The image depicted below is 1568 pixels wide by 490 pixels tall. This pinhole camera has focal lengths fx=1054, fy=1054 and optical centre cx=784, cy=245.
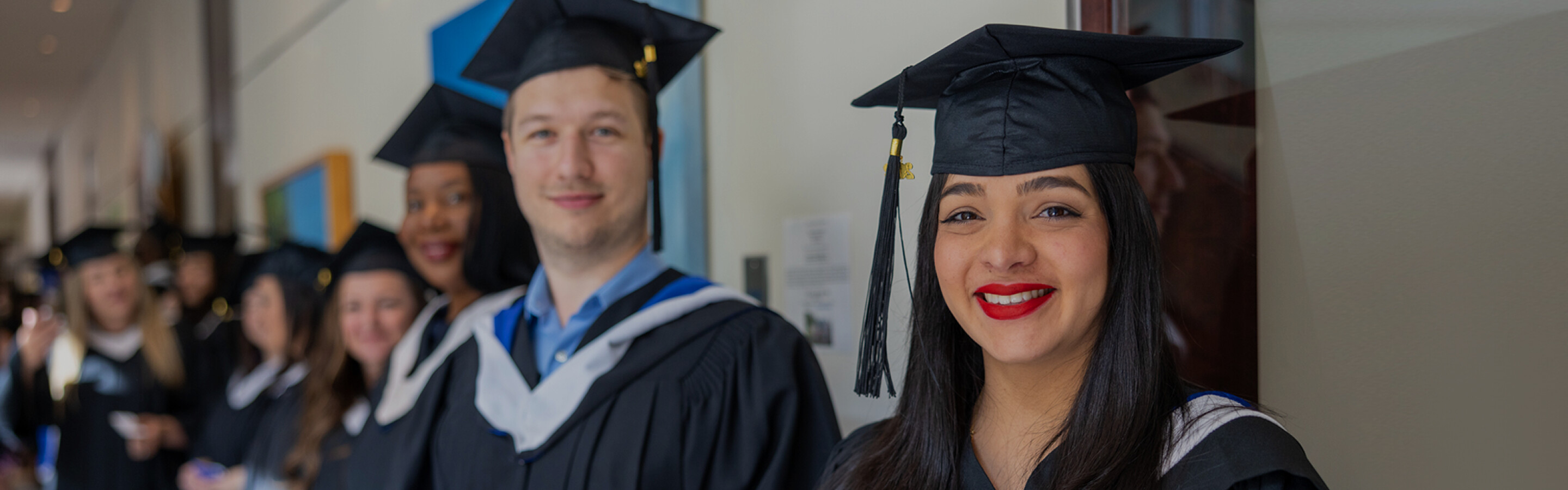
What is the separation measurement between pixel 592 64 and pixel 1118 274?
1272mm

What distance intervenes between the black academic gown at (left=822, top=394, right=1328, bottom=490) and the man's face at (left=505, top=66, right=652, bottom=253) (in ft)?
4.35

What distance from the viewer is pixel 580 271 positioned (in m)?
2.27

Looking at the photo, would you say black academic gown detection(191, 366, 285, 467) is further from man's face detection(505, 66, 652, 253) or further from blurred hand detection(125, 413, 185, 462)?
man's face detection(505, 66, 652, 253)

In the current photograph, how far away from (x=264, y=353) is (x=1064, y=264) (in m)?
4.50

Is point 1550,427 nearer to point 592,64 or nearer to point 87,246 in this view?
point 592,64

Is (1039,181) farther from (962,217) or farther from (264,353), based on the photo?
(264,353)

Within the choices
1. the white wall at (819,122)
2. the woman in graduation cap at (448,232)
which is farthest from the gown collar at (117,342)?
the white wall at (819,122)

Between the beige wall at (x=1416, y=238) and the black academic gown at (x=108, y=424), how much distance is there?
525 centimetres

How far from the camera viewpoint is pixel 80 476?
210 inches

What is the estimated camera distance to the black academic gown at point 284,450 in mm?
3250

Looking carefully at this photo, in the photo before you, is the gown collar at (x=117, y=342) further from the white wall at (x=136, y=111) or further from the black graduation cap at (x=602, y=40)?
the black graduation cap at (x=602, y=40)

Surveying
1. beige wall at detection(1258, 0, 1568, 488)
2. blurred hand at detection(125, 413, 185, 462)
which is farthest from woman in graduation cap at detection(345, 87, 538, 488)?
blurred hand at detection(125, 413, 185, 462)

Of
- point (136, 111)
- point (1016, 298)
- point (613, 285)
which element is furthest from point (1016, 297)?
point (136, 111)

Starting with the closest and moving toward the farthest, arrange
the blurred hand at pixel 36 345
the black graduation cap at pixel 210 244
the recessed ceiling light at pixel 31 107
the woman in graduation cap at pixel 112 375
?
the woman in graduation cap at pixel 112 375 → the black graduation cap at pixel 210 244 → the blurred hand at pixel 36 345 → the recessed ceiling light at pixel 31 107
